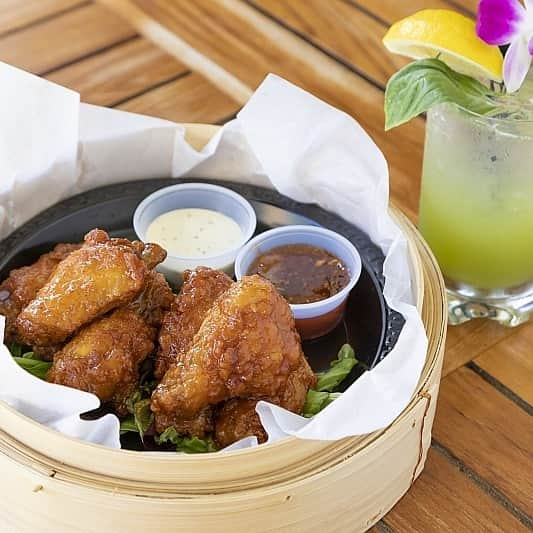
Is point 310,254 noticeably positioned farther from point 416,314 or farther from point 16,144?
point 16,144

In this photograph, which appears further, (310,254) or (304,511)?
(310,254)

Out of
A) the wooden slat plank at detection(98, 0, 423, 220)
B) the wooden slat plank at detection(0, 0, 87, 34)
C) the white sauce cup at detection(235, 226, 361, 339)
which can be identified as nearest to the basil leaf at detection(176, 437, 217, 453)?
the white sauce cup at detection(235, 226, 361, 339)

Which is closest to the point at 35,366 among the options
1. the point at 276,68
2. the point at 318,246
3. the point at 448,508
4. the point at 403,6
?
the point at 318,246

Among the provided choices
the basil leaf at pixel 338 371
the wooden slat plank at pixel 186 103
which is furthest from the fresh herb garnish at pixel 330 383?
the wooden slat plank at pixel 186 103

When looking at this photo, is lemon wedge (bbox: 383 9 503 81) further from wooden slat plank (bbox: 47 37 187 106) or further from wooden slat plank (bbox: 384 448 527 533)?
wooden slat plank (bbox: 47 37 187 106)

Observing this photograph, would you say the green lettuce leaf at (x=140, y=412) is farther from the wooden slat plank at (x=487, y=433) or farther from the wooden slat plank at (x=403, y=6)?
the wooden slat plank at (x=403, y=6)

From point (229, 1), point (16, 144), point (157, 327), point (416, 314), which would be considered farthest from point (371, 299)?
point (229, 1)
